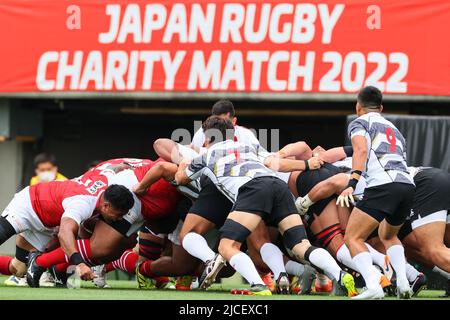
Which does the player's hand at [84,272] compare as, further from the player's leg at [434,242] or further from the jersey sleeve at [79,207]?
the player's leg at [434,242]

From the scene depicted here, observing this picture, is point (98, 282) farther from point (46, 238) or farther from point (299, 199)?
point (299, 199)

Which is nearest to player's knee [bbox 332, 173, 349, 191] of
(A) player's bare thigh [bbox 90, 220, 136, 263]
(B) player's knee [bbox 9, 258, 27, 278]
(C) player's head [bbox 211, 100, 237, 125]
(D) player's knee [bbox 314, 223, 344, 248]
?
(D) player's knee [bbox 314, 223, 344, 248]

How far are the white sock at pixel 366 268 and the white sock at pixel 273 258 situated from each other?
106 centimetres

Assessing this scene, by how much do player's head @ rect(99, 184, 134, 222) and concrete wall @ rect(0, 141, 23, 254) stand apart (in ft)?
24.0

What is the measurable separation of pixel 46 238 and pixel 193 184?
1.56 m

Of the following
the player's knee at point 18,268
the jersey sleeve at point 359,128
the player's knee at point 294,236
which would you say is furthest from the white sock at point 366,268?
the player's knee at point 18,268

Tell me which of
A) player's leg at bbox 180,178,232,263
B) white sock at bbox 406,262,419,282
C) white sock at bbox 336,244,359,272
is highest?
player's leg at bbox 180,178,232,263

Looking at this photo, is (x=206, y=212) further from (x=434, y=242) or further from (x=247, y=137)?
(x=434, y=242)

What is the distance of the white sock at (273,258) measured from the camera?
31.3 ft

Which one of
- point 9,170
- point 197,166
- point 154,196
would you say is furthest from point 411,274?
point 9,170

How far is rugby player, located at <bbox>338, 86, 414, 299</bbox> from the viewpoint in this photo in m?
8.61

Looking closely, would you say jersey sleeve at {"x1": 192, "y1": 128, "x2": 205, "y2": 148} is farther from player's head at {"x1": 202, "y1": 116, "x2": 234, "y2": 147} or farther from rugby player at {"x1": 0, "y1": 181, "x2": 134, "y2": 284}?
rugby player at {"x1": 0, "y1": 181, "x2": 134, "y2": 284}
